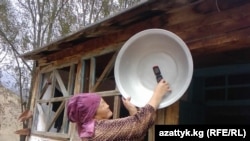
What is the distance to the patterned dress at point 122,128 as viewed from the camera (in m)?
1.93

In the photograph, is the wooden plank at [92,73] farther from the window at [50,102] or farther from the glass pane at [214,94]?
A: the glass pane at [214,94]

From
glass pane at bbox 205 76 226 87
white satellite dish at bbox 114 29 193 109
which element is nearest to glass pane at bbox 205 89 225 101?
glass pane at bbox 205 76 226 87

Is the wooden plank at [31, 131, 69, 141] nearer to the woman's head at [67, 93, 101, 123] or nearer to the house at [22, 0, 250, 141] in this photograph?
the house at [22, 0, 250, 141]

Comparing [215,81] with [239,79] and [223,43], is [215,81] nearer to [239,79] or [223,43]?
[239,79]

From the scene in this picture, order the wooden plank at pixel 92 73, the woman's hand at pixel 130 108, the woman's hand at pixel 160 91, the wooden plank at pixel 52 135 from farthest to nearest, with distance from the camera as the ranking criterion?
the wooden plank at pixel 52 135 → the wooden plank at pixel 92 73 → the woman's hand at pixel 130 108 → the woman's hand at pixel 160 91

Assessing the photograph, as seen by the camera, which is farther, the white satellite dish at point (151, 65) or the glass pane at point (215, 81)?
the glass pane at point (215, 81)

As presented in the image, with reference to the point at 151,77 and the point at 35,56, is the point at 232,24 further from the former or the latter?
the point at 35,56

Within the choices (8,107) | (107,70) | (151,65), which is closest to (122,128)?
(151,65)

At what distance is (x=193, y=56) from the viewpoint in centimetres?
314

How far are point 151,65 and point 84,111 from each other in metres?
0.98

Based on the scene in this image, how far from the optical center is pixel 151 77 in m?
2.71

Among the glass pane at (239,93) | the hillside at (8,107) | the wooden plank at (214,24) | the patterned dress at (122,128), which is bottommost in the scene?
the patterned dress at (122,128)

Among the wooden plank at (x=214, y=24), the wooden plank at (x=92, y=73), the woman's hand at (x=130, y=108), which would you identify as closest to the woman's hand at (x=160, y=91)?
the woman's hand at (x=130, y=108)

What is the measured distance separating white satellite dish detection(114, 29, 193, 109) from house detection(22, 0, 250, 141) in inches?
14.0
